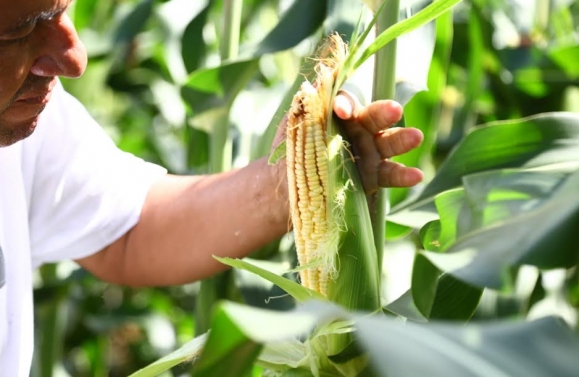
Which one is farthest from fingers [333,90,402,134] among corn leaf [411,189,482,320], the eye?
the eye

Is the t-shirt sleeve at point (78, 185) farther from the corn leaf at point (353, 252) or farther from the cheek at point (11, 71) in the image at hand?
the corn leaf at point (353, 252)

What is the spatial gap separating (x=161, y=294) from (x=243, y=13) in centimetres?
74

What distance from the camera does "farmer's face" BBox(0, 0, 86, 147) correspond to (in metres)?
1.00

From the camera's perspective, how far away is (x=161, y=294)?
243cm

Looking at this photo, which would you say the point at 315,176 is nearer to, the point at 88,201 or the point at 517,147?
the point at 517,147

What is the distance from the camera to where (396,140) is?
1041 mm

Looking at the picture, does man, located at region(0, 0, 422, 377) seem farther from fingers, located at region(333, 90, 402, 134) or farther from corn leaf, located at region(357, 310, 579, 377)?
corn leaf, located at region(357, 310, 579, 377)

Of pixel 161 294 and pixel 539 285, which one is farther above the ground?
pixel 539 285

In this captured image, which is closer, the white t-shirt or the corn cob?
the corn cob

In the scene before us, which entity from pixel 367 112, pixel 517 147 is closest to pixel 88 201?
pixel 367 112

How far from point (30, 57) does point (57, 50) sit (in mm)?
33

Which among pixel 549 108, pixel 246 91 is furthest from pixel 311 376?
pixel 549 108

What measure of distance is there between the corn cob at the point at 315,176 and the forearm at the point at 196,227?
0.55 ft

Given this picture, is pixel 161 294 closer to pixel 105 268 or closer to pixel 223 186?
pixel 105 268
